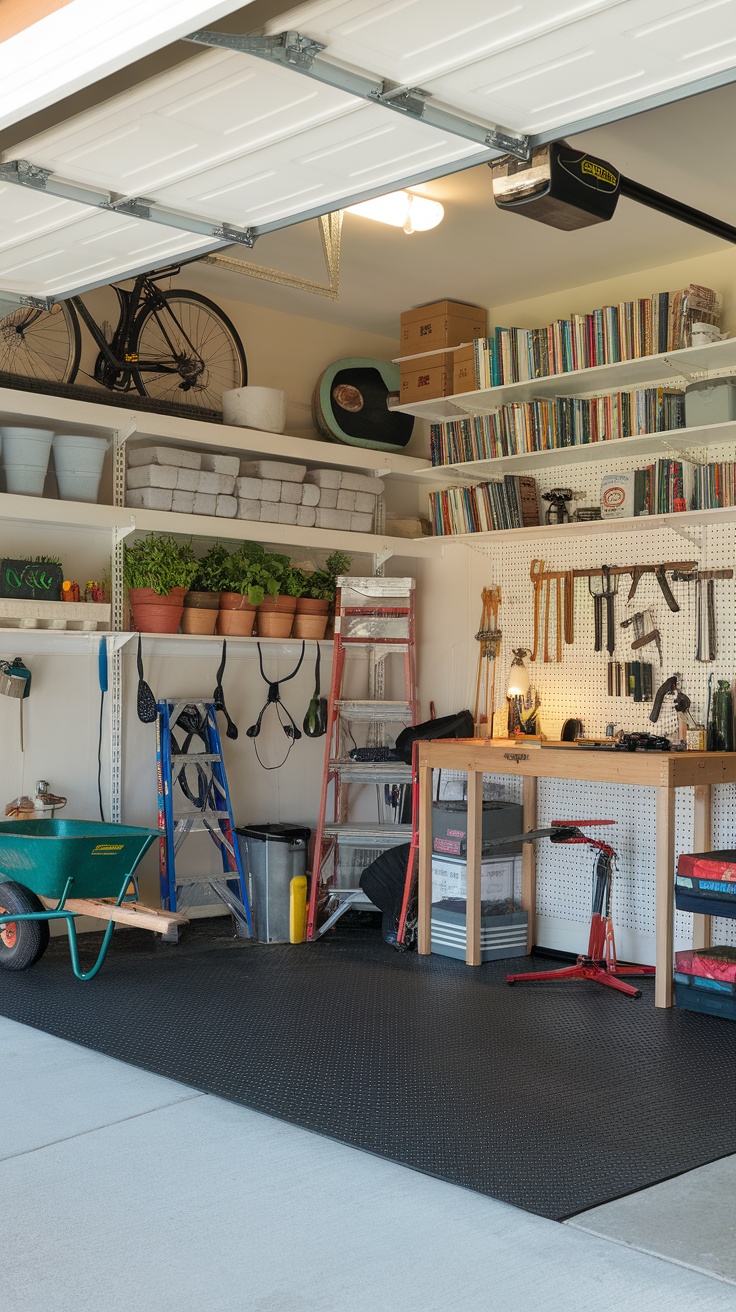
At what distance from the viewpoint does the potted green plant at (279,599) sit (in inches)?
253

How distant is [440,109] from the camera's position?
2.64 metres

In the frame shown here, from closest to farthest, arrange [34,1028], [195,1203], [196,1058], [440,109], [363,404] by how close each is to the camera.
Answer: [440,109] → [195,1203] → [196,1058] → [34,1028] → [363,404]

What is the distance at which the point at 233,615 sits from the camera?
6.30 meters

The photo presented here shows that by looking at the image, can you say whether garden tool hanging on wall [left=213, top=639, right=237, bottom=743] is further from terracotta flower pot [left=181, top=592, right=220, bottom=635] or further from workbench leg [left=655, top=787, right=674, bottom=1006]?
workbench leg [left=655, top=787, right=674, bottom=1006]

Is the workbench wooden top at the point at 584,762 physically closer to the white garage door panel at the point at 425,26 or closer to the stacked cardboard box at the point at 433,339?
the stacked cardboard box at the point at 433,339

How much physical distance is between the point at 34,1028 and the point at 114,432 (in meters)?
2.86

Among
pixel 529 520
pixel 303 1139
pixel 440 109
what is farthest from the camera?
pixel 529 520

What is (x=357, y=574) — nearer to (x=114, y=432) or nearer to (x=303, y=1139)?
(x=114, y=432)

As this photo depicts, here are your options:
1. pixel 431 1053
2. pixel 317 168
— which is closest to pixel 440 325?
pixel 317 168

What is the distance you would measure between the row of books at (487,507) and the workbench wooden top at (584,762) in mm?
1239

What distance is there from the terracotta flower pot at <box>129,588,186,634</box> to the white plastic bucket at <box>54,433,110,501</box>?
53cm

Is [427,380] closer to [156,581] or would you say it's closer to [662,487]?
[662,487]

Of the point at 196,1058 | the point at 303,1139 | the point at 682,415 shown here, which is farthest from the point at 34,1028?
the point at 682,415

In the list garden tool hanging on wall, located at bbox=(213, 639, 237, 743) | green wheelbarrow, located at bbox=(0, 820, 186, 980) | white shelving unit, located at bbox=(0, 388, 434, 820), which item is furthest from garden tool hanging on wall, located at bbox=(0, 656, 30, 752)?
garden tool hanging on wall, located at bbox=(213, 639, 237, 743)
